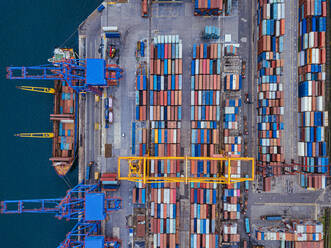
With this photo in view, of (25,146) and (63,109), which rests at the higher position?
(63,109)

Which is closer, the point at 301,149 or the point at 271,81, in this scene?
the point at 301,149

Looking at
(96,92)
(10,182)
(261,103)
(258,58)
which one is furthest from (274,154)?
(10,182)

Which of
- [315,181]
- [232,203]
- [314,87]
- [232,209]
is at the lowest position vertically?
[232,209]

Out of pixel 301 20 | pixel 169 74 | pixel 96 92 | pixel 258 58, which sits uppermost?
pixel 301 20

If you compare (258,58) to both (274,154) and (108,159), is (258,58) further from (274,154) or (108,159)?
(108,159)

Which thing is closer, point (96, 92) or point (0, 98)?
point (96, 92)

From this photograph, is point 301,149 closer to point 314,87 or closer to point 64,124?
point 314,87

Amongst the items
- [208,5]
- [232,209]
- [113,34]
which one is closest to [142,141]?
[113,34]
